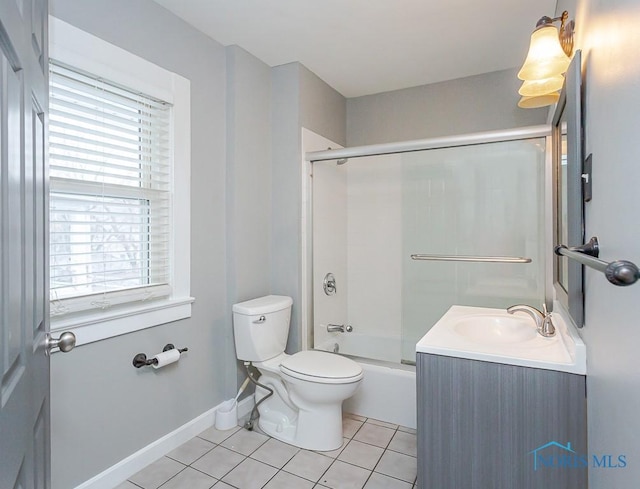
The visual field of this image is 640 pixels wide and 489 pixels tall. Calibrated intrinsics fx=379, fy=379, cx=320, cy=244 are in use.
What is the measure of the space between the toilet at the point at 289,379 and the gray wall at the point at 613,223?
1204mm

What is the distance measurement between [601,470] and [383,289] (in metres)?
2.25

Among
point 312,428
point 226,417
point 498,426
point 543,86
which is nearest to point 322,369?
point 312,428

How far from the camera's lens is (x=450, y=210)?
2.72 m

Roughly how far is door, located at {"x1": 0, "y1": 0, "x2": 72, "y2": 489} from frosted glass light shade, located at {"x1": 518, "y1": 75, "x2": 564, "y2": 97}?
1625mm

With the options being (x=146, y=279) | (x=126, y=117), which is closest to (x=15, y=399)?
(x=146, y=279)

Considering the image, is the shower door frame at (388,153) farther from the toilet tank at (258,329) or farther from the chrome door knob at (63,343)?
the chrome door knob at (63,343)

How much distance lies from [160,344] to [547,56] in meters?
2.15

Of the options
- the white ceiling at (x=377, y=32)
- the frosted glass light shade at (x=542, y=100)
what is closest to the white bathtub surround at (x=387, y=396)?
the frosted glass light shade at (x=542, y=100)

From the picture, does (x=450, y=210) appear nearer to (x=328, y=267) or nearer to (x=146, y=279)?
(x=328, y=267)

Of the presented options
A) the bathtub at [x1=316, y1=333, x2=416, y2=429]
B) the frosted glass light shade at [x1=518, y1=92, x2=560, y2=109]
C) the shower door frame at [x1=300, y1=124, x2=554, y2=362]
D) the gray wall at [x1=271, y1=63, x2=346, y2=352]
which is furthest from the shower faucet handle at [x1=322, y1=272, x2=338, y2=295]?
the frosted glass light shade at [x1=518, y1=92, x2=560, y2=109]

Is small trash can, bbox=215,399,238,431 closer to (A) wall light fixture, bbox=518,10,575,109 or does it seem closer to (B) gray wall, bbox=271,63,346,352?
(B) gray wall, bbox=271,63,346,352

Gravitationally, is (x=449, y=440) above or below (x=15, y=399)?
below

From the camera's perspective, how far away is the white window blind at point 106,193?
61.6 inches

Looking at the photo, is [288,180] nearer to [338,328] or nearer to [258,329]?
[258,329]
